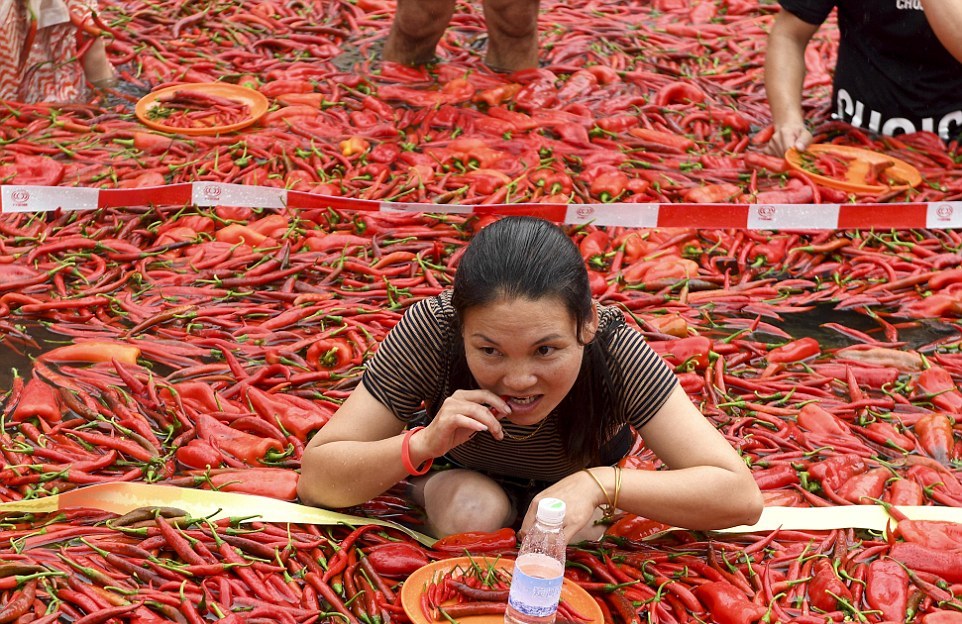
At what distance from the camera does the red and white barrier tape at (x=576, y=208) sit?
4.97 metres

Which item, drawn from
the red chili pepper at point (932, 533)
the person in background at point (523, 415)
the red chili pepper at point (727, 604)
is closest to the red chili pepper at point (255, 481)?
the person in background at point (523, 415)

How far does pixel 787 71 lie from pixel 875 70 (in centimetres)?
42

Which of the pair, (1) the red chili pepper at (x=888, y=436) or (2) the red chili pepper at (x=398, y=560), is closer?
(2) the red chili pepper at (x=398, y=560)

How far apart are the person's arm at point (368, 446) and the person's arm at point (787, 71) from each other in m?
3.49

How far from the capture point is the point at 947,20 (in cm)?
514

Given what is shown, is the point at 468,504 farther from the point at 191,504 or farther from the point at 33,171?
the point at 33,171

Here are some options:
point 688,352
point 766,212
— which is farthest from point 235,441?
point 766,212

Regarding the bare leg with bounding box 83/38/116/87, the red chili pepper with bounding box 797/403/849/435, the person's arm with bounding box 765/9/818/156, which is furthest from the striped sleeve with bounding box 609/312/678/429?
the bare leg with bounding box 83/38/116/87

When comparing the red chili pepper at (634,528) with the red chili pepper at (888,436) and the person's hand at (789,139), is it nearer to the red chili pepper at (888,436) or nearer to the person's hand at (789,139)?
the red chili pepper at (888,436)

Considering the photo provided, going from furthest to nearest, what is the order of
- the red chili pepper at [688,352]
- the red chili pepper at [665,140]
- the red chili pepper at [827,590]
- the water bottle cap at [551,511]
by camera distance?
the red chili pepper at [665,140]
the red chili pepper at [688,352]
the red chili pepper at [827,590]
the water bottle cap at [551,511]

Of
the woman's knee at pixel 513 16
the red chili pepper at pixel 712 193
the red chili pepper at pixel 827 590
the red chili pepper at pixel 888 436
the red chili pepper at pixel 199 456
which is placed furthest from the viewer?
the woman's knee at pixel 513 16

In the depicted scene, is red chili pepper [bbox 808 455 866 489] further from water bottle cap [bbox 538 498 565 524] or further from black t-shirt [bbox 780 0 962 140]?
black t-shirt [bbox 780 0 962 140]

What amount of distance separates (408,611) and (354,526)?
419mm

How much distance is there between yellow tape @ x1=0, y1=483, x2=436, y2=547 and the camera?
3018mm
